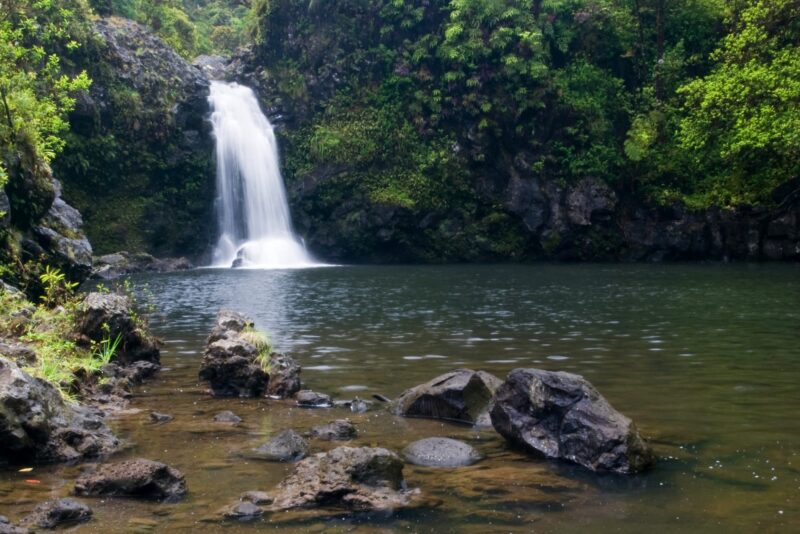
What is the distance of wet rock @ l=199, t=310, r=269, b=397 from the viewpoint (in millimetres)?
11703

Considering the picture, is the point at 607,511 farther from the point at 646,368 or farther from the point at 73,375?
the point at 73,375

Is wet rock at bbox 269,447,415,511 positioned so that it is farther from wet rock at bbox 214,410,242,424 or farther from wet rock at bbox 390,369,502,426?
wet rock at bbox 214,410,242,424

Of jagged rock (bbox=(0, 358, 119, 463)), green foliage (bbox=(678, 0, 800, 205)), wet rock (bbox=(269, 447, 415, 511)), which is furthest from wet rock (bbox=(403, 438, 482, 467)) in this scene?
green foliage (bbox=(678, 0, 800, 205))

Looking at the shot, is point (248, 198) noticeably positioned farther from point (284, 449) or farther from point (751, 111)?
point (284, 449)

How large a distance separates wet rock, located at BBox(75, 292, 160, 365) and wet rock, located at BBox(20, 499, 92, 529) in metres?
6.93

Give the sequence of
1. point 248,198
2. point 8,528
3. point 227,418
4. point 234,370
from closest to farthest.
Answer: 1. point 8,528
2. point 227,418
3. point 234,370
4. point 248,198

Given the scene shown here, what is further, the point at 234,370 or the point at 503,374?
the point at 503,374

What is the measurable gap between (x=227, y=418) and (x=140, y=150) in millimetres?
38778

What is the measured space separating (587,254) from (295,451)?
124 ft

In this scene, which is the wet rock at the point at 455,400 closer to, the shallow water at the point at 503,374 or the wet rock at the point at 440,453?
the shallow water at the point at 503,374

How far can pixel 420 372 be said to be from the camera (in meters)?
12.7

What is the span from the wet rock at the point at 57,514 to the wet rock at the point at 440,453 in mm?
3304

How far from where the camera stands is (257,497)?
6527 mm

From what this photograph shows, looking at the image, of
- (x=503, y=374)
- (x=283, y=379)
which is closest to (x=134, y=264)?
(x=283, y=379)
